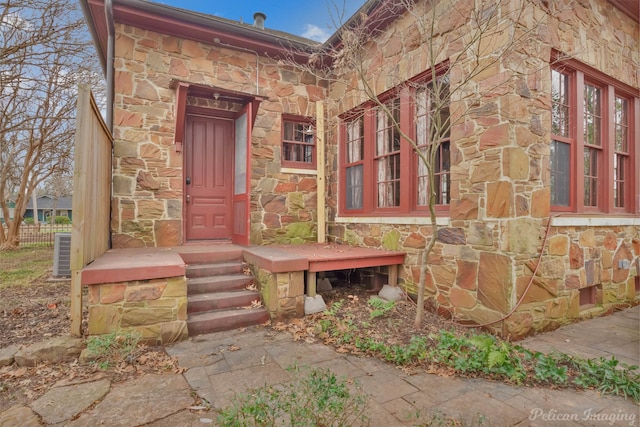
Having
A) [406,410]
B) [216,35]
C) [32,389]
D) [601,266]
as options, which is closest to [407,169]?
[601,266]

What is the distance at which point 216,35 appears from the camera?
5.29 meters

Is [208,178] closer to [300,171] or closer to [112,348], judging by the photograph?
[300,171]

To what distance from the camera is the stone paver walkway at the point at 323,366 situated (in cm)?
207

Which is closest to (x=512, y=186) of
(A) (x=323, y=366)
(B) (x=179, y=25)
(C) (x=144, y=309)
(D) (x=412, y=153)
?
(D) (x=412, y=153)

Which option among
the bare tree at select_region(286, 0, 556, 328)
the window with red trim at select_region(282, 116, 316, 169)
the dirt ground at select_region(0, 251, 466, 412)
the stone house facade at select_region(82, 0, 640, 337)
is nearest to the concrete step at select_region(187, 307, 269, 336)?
the dirt ground at select_region(0, 251, 466, 412)

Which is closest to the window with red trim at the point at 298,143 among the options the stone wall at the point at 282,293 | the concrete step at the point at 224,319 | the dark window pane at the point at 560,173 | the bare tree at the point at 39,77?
the stone wall at the point at 282,293

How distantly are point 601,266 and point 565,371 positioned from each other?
97.6 inches

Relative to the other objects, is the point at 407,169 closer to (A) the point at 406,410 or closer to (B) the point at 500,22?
(B) the point at 500,22

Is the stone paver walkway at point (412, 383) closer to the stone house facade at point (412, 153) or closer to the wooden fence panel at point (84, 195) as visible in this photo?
the stone house facade at point (412, 153)

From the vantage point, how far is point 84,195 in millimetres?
3104

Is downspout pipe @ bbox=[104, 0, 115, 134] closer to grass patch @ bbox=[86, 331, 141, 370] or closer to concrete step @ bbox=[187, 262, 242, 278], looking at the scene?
concrete step @ bbox=[187, 262, 242, 278]

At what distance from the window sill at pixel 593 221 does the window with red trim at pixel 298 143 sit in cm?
395

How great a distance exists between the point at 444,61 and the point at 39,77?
8578mm

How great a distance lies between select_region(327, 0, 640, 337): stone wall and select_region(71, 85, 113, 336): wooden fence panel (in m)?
3.56
